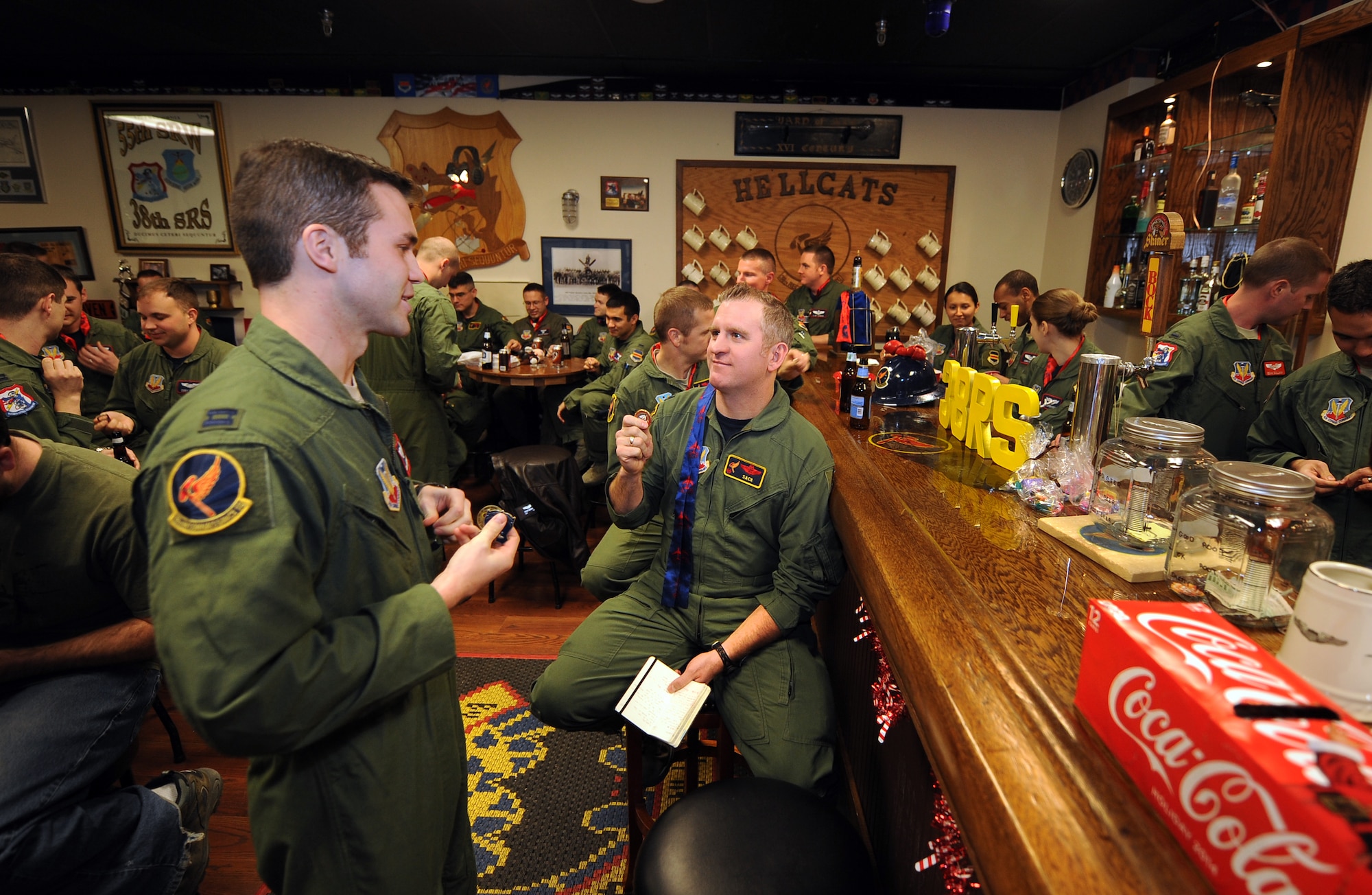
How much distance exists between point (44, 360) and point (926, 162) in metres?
6.59

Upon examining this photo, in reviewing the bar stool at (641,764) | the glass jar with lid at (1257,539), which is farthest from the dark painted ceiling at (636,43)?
the bar stool at (641,764)

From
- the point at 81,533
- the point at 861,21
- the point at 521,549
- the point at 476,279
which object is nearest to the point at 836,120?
the point at 861,21

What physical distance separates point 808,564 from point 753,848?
0.78 metres

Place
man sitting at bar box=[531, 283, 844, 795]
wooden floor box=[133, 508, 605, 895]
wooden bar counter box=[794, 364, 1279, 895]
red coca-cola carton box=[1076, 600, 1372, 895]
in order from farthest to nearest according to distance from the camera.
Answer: wooden floor box=[133, 508, 605, 895] → man sitting at bar box=[531, 283, 844, 795] → wooden bar counter box=[794, 364, 1279, 895] → red coca-cola carton box=[1076, 600, 1372, 895]

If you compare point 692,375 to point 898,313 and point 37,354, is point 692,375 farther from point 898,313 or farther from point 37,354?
point 898,313

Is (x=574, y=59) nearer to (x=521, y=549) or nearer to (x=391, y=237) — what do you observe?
(x=521, y=549)

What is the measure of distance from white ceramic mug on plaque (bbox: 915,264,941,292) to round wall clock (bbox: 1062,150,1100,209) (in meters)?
1.25

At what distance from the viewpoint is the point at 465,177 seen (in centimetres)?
661

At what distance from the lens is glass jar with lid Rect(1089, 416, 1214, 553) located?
1310mm

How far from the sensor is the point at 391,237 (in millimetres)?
1171

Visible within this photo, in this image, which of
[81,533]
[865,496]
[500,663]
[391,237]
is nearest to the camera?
[391,237]

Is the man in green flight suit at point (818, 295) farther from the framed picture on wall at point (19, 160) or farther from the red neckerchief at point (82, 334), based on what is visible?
the framed picture on wall at point (19, 160)

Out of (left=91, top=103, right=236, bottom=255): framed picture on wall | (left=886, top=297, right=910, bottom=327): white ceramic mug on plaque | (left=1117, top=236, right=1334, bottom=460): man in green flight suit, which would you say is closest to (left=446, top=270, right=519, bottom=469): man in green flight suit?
(left=91, top=103, right=236, bottom=255): framed picture on wall

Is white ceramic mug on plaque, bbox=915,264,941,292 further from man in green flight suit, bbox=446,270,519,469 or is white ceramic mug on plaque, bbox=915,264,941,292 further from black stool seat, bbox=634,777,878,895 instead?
black stool seat, bbox=634,777,878,895
